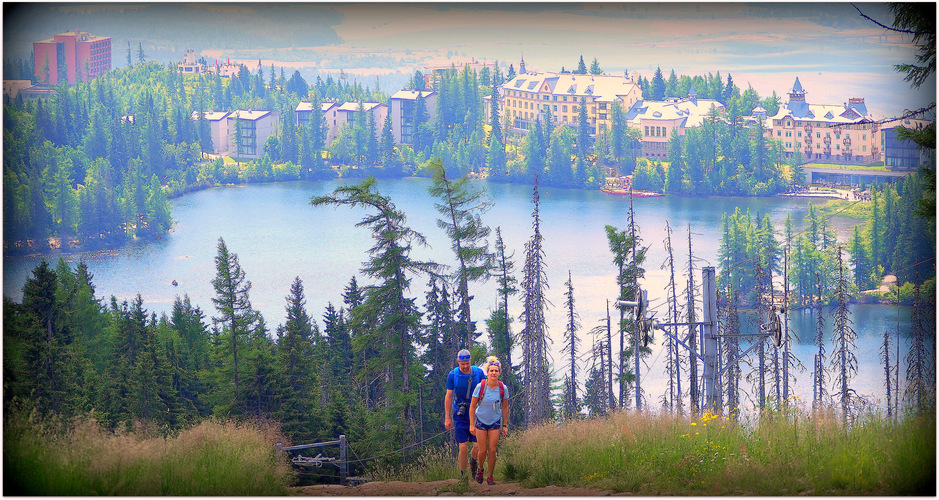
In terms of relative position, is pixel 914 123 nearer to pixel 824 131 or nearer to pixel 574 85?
pixel 824 131

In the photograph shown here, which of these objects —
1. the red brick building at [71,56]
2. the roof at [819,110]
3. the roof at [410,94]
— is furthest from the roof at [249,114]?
the roof at [819,110]

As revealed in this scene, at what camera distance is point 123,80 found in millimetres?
57938

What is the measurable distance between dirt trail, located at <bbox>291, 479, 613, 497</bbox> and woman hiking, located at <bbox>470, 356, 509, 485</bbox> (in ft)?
0.38

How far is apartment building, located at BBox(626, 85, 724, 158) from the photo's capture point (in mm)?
→ 53156

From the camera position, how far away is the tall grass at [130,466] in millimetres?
4695

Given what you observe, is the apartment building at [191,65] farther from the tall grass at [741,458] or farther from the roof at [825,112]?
the tall grass at [741,458]

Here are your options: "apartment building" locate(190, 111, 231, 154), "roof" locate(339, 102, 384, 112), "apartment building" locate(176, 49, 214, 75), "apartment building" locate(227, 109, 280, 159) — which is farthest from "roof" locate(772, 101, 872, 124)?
"apartment building" locate(176, 49, 214, 75)

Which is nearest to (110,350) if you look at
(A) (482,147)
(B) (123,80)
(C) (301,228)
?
(C) (301,228)

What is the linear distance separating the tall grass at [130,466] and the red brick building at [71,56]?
39.2m

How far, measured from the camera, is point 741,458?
15.0ft

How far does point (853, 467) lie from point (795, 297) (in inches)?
1131

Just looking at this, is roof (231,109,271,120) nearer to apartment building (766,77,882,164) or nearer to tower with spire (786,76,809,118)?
apartment building (766,77,882,164)

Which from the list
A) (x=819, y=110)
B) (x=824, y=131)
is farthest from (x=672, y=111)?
(x=824, y=131)

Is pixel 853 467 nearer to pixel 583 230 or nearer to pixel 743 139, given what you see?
pixel 583 230
